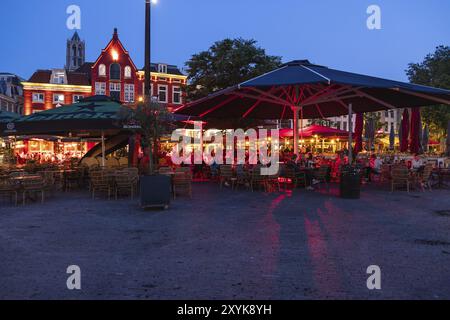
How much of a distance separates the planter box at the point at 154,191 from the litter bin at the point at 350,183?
17.0ft

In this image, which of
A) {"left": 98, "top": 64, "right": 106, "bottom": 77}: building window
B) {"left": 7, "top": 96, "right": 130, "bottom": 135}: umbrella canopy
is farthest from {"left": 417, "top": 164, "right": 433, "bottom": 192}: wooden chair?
{"left": 98, "top": 64, "right": 106, "bottom": 77}: building window

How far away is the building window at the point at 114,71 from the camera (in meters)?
45.0

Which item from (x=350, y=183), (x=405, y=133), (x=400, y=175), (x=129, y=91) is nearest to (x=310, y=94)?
(x=400, y=175)

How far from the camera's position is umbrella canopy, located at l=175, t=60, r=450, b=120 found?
11.2m

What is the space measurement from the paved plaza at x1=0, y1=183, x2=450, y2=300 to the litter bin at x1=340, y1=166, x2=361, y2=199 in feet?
4.00

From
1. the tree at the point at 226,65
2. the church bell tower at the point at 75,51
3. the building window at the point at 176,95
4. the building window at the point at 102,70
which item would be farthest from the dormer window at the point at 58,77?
the church bell tower at the point at 75,51

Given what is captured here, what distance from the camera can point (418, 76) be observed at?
35.9 meters

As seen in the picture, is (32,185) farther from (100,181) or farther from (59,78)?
(59,78)

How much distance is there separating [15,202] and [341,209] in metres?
8.78

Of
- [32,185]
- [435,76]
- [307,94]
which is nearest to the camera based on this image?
[32,185]

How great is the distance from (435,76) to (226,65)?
2159 cm

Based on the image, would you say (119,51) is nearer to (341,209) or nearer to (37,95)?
(37,95)

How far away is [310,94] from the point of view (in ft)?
54.0
